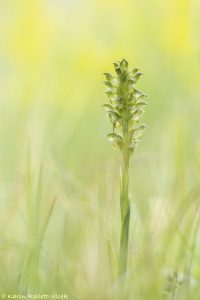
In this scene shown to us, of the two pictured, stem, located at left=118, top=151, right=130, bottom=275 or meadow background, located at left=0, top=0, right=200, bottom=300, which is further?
meadow background, located at left=0, top=0, right=200, bottom=300

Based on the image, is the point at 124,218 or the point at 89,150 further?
the point at 89,150

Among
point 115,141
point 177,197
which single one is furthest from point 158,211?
point 115,141

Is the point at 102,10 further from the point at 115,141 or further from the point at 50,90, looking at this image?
the point at 115,141

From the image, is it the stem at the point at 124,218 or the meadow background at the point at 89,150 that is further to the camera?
the meadow background at the point at 89,150

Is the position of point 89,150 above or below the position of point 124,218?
above
